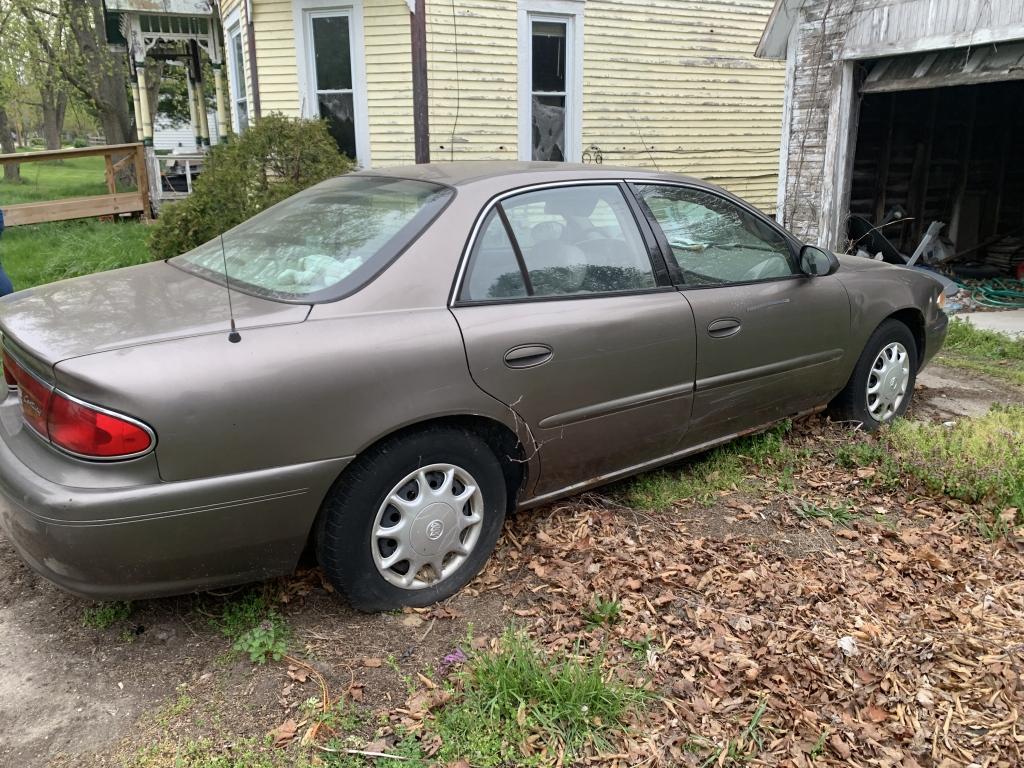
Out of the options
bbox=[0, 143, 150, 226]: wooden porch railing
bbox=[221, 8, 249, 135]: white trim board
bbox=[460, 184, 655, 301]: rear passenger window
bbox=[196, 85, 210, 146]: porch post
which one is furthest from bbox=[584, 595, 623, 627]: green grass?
bbox=[196, 85, 210, 146]: porch post

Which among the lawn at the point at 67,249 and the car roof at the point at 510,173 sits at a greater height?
the car roof at the point at 510,173

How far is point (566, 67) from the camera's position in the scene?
446 inches

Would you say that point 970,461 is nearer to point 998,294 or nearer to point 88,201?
point 998,294

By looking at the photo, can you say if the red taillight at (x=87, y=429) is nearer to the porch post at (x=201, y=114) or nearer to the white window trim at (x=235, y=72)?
the white window trim at (x=235, y=72)

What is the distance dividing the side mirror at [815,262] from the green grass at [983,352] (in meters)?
2.88

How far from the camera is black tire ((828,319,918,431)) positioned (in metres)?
4.56

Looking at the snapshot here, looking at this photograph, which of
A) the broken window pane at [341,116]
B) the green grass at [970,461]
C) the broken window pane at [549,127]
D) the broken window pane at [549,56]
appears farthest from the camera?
the broken window pane at [549,127]

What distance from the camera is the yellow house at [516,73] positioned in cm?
1055

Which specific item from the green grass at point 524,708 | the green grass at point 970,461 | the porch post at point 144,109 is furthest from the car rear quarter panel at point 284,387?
the porch post at point 144,109

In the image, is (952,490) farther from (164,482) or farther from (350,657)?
(164,482)

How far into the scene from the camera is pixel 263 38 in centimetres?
1091

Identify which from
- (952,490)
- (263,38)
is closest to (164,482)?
(952,490)

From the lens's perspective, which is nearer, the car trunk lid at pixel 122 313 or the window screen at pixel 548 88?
the car trunk lid at pixel 122 313

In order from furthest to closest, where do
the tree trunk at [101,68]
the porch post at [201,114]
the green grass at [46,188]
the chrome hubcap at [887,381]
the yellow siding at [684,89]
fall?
the green grass at [46,188]
the tree trunk at [101,68]
the porch post at [201,114]
the yellow siding at [684,89]
the chrome hubcap at [887,381]
